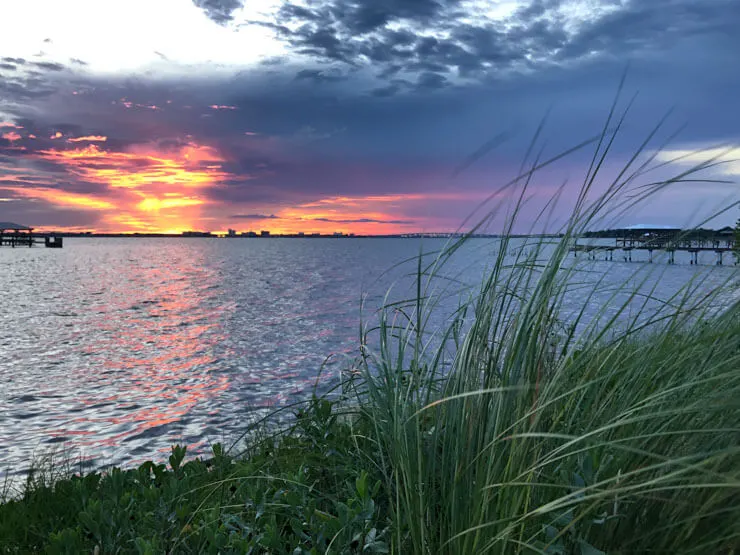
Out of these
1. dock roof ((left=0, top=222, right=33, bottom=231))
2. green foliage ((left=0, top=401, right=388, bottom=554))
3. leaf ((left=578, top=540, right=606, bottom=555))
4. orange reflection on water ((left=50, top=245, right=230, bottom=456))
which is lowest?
orange reflection on water ((left=50, top=245, right=230, bottom=456))

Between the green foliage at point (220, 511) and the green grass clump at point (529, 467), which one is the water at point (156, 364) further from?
the green foliage at point (220, 511)

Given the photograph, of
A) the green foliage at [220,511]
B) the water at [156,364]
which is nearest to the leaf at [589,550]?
the green foliage at [220,511]

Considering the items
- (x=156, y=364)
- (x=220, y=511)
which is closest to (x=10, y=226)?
(x=156, y=364)

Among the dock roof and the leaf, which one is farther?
the dock roof

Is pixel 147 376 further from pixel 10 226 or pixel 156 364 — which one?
pixel 10 226

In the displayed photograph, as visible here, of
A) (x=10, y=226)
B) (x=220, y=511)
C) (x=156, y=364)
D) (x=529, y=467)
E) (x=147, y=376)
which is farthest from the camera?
(x=10, y=226)

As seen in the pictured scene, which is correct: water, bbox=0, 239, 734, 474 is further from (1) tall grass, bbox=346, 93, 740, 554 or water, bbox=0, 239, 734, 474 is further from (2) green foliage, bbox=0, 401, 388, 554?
(2) green foliage, bbox=0, 401, 388, 554

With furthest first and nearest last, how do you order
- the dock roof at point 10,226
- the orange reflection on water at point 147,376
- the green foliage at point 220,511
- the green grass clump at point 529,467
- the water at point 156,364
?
the dock roof at point 10,226 < the orange reflection on water at point 147,376 < the water at point 156,364 < the green foliage at point 220,511 < the green grass clump at point 529,467

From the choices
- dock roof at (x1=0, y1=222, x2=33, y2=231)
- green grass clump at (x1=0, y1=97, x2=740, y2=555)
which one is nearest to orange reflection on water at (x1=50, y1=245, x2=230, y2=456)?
green grass clump at (x1=0, y1=97, x2=740, y2=555)

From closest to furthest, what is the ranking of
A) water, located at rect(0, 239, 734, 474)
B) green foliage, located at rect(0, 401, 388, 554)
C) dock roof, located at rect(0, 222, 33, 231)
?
green foliage, located at rect(0, 401, 388, 554) < water, located at rect(0, 239, 734, 474) < dock roof, located at rect(0, 222, 33, 231)

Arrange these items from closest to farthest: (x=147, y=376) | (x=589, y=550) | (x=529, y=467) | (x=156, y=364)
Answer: (x=589, y=550) → (x=529, y=467) → (x=147, y=376) → (x=156, y=364)

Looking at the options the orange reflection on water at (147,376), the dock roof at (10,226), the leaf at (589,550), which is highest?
the dock roof at (10,226)

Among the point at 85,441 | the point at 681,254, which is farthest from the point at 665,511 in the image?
the point at 681,254

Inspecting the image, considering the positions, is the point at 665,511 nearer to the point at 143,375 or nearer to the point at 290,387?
the point at 290,387
